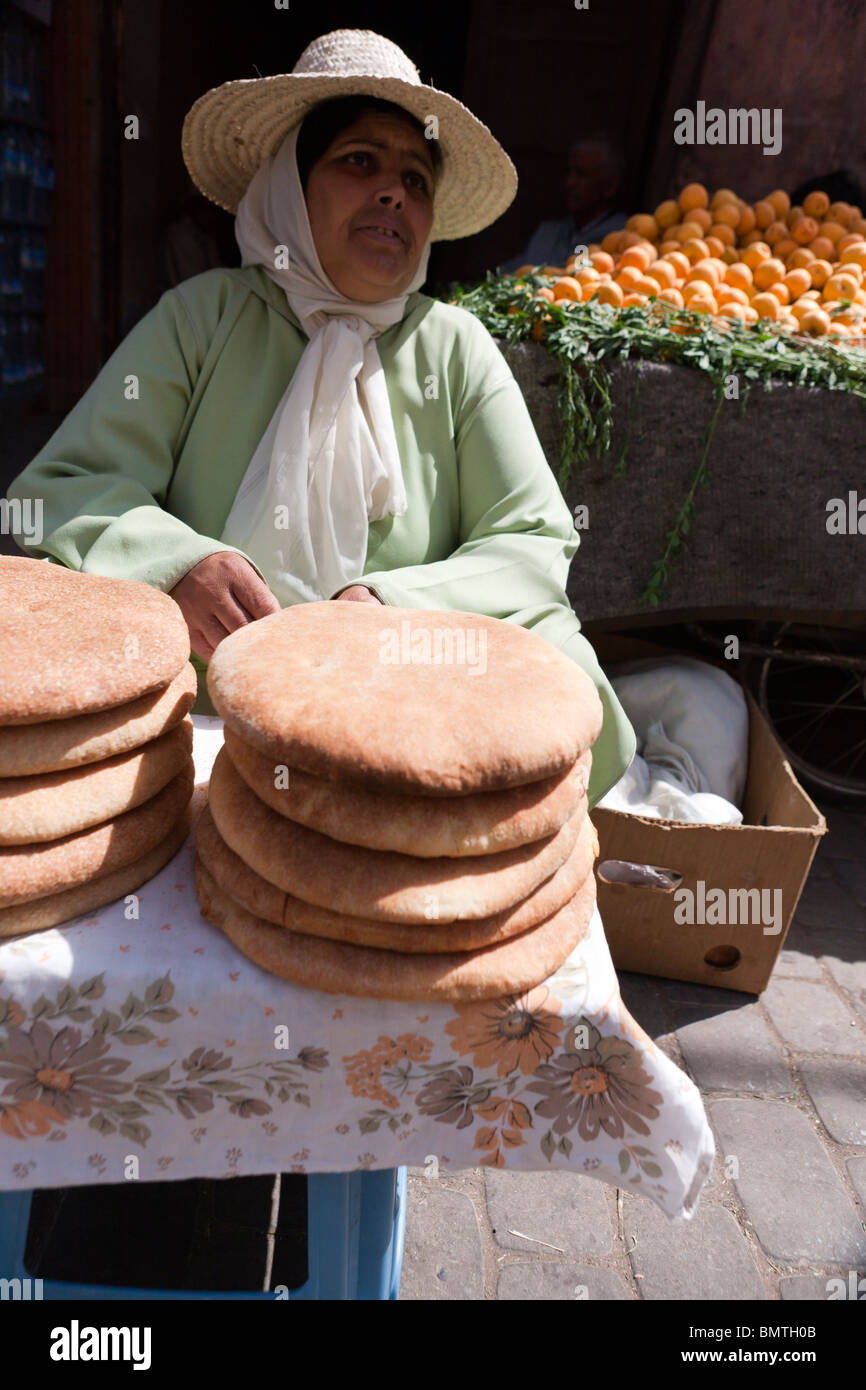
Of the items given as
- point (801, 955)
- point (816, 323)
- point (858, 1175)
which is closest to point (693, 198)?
point (816, 323)

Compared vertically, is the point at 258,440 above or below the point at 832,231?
below

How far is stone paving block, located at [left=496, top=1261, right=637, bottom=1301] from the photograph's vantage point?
6.00 ft

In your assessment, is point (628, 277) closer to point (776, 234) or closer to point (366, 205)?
point (776, 234)

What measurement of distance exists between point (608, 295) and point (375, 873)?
2.86 metres

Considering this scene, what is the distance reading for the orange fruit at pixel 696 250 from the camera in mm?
3580

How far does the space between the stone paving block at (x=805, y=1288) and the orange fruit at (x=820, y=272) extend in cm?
331

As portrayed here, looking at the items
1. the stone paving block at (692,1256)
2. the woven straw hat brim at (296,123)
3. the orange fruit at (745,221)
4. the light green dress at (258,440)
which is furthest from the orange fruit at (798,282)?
the stone paving block at (692,1256)

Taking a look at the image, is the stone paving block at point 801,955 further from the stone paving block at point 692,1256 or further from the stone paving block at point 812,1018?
the stone paving block at point 692,1256

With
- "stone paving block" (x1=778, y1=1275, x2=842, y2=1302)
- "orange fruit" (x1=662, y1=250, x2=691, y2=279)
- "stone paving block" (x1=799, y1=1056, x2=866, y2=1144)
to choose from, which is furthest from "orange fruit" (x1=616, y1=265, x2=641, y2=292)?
"stone paving block" (x1=778, y1=1275, x2=842, y2=1302)

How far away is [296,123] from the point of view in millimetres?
2031

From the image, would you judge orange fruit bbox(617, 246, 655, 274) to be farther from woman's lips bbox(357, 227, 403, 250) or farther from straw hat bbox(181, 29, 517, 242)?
woman's lips bbox(357, 227, 403, 250)

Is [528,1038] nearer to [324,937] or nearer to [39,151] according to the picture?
[324,937]

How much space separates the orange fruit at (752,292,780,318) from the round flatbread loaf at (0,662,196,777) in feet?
9.98
